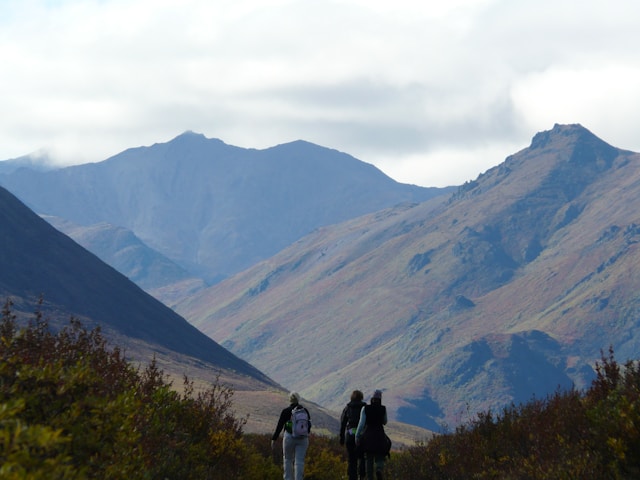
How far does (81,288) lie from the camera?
4646 inches

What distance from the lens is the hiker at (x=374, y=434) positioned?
15406mm

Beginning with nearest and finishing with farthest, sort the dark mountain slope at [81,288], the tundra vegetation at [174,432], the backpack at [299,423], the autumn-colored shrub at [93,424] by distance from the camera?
the autumn-colored shrub at [93,424], the tundra vegetation at [174,432], the backpack at [299,423], the dark mountain slope at [81,288]

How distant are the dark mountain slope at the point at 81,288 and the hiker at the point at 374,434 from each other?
9392 cm

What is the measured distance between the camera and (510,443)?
16203mm

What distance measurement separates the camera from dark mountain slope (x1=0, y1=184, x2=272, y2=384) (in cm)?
11131

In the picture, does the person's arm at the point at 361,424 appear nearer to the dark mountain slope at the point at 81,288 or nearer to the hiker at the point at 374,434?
the hiker at the point at 374,434

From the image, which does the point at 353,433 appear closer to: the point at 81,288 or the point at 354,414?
the point at 354,414

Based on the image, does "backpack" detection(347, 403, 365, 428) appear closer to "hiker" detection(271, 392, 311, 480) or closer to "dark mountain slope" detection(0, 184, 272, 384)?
"hiker" detection(271, 392, 311, 480)

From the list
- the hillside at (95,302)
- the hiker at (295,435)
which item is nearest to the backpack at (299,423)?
the hiker at (295,435)

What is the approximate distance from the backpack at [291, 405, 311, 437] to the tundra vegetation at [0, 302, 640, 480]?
128 centimetres

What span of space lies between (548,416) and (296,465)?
4.14 m

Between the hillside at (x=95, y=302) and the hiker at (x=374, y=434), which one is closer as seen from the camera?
the hiker at (x=374, y=434)

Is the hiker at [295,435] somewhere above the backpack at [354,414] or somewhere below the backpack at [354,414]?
below

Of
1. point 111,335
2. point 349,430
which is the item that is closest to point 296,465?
point 349,430
